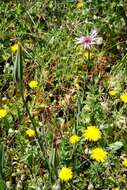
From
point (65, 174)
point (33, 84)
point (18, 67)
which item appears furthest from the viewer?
point (33, 84)

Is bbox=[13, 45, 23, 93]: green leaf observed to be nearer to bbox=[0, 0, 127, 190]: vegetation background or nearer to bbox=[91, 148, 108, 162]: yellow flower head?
bbox=[0, 0, 127, 190]: vegetation background

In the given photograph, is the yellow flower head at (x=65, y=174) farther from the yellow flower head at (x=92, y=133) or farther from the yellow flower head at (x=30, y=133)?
the yellow flower head at (x=30, y=133)

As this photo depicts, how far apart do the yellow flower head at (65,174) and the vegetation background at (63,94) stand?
0.13 feet

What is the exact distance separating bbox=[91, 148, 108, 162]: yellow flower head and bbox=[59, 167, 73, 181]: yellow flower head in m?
0.11

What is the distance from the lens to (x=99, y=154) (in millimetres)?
2053

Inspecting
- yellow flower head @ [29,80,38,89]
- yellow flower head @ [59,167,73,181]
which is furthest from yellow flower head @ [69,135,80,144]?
yellow flower head @ [29,80,38,89]

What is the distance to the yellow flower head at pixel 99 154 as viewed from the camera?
2.03 meters

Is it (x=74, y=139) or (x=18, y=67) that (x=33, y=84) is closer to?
(x=74, y=139)

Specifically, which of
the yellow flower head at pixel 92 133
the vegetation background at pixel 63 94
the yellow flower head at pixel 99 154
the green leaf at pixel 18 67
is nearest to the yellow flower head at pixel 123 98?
the vegetation background at pixel 63 94

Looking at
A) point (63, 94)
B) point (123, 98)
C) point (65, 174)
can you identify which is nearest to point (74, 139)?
point (65, 174)

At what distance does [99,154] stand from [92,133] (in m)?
0.13

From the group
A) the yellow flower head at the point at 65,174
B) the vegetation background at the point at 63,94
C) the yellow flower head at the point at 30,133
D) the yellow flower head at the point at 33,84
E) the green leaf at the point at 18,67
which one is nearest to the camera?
the green leaf at the point at 18,67

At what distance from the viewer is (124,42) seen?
2805 mm

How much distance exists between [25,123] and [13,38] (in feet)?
2.63
